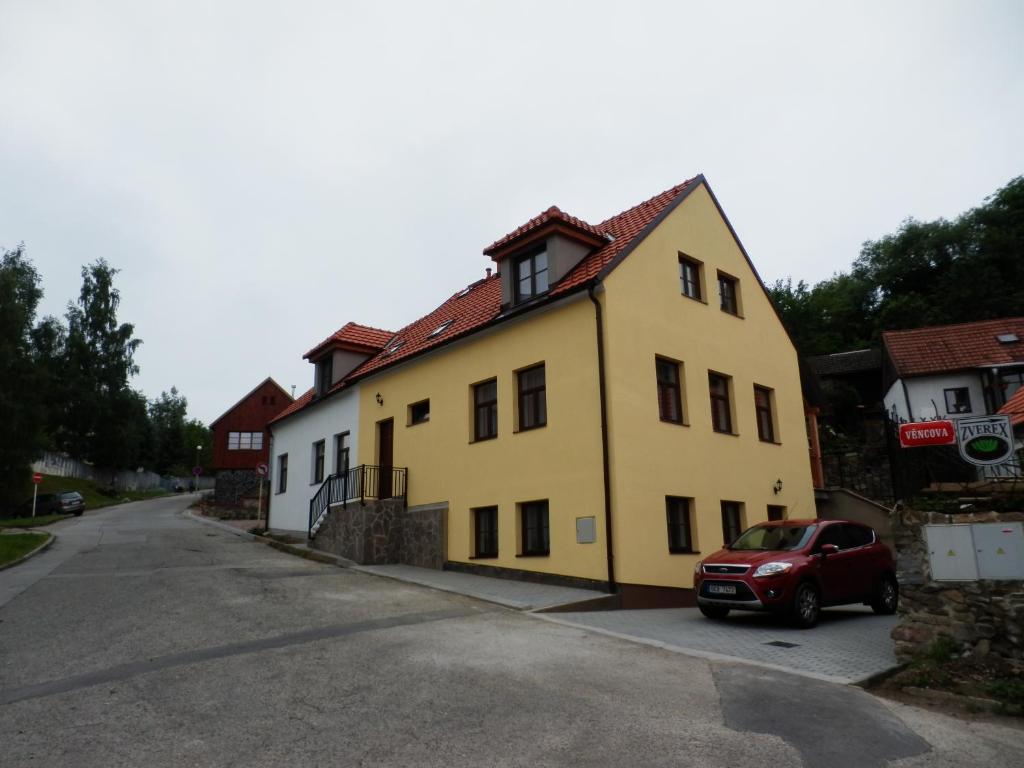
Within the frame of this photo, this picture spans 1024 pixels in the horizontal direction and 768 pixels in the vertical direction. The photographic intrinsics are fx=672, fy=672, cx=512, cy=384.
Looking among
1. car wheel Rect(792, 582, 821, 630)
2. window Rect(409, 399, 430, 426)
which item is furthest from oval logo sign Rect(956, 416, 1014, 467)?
→ window Rect(409, 399, 430, 426)

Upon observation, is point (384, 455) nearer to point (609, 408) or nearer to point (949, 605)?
point (609, 408)

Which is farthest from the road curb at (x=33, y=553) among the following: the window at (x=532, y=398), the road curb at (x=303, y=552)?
the window at (x=532, y=398)

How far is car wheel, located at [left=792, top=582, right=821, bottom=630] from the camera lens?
33.1 ft

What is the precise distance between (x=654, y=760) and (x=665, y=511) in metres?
9.03

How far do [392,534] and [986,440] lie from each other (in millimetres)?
Answer: 13259

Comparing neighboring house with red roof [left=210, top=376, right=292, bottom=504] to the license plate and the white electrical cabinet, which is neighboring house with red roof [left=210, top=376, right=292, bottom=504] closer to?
the license plate

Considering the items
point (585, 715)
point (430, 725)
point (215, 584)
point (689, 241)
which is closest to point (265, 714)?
point (430, 725)

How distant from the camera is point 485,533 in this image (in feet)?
50.3

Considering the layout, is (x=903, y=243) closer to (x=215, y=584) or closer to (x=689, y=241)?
(x=689, y=241)

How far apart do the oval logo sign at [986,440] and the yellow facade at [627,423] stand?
238 inches

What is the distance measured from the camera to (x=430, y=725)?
5.24 meters

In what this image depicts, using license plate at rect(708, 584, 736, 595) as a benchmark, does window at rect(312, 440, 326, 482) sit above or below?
above

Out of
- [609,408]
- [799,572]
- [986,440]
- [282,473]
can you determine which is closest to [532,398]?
[609,408]

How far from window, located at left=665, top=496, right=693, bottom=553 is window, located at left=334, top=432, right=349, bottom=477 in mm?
10996
